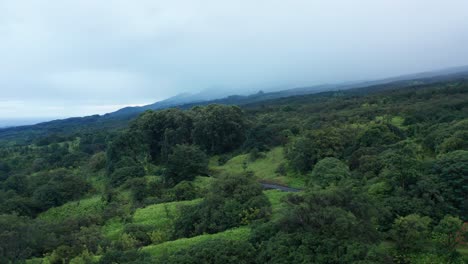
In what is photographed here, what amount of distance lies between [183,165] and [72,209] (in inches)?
433

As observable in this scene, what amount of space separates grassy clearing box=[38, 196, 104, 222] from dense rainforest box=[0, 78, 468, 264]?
0.55 feet

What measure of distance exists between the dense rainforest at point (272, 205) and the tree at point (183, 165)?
0.13 meters

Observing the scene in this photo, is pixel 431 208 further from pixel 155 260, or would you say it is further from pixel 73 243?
pixel 73 243

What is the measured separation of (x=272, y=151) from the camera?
43.2 m

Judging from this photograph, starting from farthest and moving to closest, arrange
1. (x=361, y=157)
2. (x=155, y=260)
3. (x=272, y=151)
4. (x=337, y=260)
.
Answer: (x=272, y=151)
(x=361, y=157)
(x=155, y=260)
(x=337, y=260)

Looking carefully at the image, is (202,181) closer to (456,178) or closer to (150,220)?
(150,220)

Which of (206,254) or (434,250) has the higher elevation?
(206,254)

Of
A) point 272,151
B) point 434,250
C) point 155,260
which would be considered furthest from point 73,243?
point 272,151

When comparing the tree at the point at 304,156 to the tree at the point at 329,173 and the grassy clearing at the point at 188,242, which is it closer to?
the tree at the point at 329,173

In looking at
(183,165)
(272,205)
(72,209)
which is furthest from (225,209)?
(72,209)

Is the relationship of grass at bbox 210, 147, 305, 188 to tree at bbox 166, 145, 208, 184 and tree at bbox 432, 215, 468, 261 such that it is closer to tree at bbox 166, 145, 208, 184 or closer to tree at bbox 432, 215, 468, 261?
tree at bbox 166, 145, 208, 184

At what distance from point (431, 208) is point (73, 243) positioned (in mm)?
19114

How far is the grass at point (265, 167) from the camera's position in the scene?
3415cm

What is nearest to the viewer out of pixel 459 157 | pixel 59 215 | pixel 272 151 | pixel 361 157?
pixel 459 157
